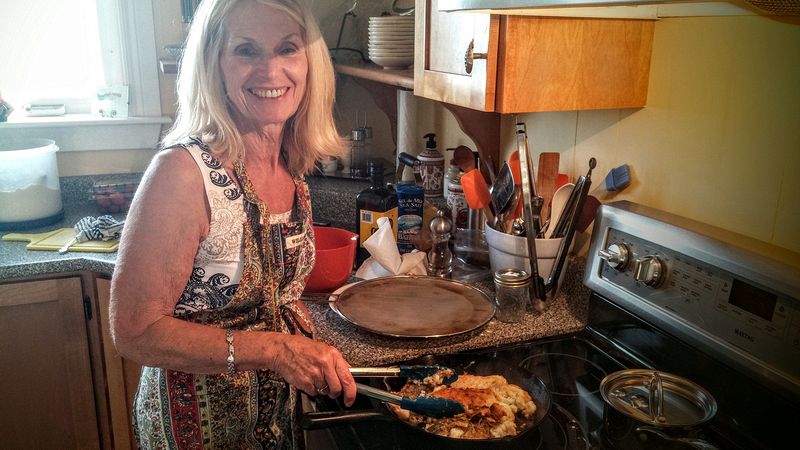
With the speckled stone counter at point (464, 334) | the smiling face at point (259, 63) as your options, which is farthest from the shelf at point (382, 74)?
the speckled stone counter at point (464, 334)

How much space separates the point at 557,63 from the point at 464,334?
0.54 metres

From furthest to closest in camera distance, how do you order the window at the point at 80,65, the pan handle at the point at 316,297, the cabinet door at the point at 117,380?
the window at the point at 80,65 → the cabinet door at the point at 117,380 → the pan handle at the point at 316,297

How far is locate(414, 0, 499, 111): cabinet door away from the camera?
1.22 meters

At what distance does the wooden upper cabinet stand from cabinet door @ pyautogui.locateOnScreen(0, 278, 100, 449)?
1238 mm

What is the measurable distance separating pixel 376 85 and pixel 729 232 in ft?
5.07

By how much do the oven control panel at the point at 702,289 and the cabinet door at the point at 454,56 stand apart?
0.34 meters

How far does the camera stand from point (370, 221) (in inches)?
66.8

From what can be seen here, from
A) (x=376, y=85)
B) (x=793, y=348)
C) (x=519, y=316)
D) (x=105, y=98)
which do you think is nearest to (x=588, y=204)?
(x=519, y=316)

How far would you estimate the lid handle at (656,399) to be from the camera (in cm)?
96

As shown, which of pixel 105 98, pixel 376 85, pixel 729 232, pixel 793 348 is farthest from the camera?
pixel 376 85

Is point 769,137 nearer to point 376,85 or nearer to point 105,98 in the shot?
point 376,85

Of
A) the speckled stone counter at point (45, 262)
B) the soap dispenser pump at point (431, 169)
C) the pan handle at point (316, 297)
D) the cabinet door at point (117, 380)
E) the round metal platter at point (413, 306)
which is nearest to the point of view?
the round metal platter at point (413, 306)

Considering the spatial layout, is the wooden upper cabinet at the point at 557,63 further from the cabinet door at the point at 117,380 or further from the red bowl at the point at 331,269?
the cabinet door at the point at 117,380

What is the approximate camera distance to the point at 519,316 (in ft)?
4.40
